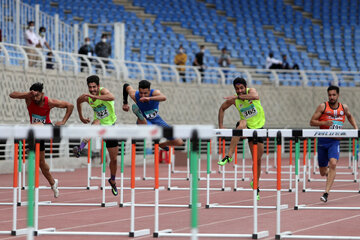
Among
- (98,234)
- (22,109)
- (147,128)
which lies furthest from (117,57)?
(147,128)

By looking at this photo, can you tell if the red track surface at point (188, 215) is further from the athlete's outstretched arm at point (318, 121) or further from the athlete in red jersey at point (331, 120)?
the athlete's outstretched arm at point (318, 121)

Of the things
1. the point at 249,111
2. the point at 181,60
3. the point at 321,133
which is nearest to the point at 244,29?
the point at 181,60

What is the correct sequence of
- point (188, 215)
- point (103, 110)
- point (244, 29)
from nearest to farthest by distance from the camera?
point (188, 215)
point (103, 110)
point (244, 29)

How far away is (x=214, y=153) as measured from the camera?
29859mm

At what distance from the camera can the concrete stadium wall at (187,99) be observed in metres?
21.2

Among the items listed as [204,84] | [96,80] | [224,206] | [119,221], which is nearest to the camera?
[119,221]

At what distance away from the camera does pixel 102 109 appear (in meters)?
13.4

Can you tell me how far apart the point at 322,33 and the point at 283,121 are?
8.39m

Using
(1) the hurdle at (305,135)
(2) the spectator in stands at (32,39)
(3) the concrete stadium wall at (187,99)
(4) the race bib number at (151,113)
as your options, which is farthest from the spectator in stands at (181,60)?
(1) the hurdle at (305,135)

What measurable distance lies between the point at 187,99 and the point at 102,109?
15.5m

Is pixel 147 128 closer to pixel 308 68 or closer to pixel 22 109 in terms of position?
→ pixel 22 109

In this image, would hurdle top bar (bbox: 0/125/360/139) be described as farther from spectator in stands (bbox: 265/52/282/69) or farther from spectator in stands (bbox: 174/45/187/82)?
spectator in stands (bbox: 265/52/282/69)

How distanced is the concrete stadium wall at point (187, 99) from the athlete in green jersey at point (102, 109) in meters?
7.98

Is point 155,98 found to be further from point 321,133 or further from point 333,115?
point 333,115
